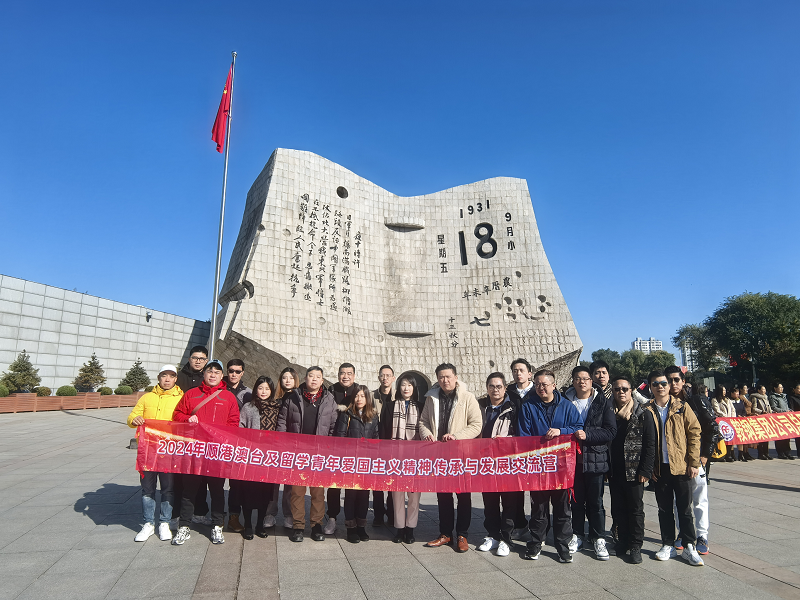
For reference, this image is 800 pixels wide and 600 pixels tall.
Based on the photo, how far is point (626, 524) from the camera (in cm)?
448

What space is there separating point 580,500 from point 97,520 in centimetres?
512

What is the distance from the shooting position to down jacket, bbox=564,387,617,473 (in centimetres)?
457

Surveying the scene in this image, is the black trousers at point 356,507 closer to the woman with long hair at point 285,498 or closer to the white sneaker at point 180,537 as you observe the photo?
the woman with long hair at point 285,498

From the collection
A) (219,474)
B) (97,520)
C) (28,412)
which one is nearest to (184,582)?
(219,474)

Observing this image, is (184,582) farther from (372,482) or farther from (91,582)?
(372,482)

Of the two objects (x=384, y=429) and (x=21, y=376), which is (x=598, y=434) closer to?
(x=384, y=429)

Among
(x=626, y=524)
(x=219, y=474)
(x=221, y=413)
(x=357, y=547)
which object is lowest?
(x=357, y=547)

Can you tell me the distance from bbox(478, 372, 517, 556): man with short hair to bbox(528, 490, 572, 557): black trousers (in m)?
0.25

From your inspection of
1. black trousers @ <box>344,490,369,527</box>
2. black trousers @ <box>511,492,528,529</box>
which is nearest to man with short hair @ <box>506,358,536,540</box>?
black trousers @ <box>511,492,528,529</box>

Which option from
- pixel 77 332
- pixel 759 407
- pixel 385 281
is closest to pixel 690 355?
pixel 385 281

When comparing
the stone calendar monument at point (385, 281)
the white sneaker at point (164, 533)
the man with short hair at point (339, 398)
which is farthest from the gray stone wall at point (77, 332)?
the man with short hair at point (339, 398)

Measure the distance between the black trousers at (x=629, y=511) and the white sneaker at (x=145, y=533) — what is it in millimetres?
4508

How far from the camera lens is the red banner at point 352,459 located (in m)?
4.75

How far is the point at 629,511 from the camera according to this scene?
4.49 meters
